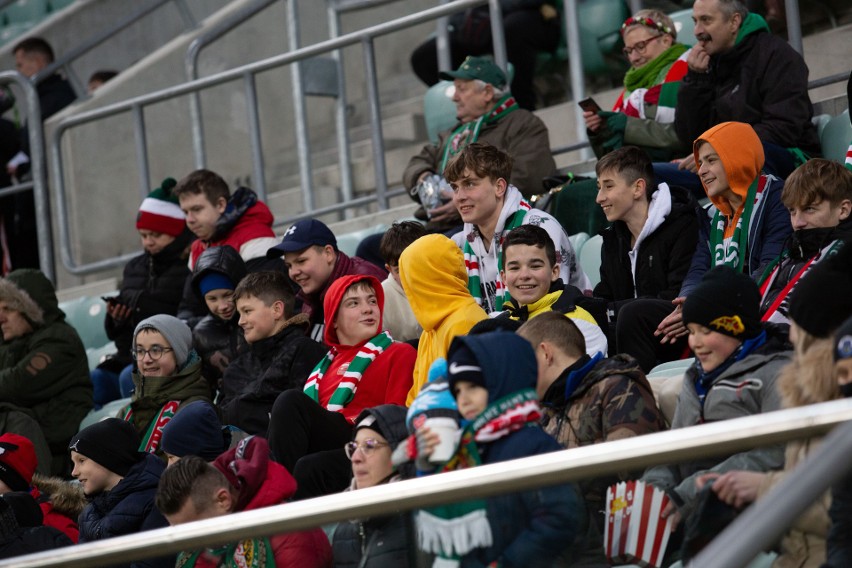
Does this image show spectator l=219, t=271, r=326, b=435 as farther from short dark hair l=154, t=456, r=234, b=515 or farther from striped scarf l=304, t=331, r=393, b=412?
short dark hair l=154, t=456, r=234, b=515

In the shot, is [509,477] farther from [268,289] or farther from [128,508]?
[268,289]

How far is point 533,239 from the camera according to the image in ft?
17.5

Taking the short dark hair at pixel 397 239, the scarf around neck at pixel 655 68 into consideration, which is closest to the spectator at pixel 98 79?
the scarf around neck at pixel 655 68

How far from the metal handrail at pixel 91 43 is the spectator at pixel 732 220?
6.01 m

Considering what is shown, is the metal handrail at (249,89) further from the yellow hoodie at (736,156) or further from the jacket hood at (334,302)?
the yellow hoodie at (736,156)

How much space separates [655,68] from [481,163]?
1.38 meters

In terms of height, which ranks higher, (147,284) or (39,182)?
(39,182)

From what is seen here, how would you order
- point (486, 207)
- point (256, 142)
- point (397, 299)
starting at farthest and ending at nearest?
1. point (256, 142)
2. point (397, 299)
3. point (486, 207)

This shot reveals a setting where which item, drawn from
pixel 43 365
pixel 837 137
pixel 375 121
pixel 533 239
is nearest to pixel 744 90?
pixel 837 137

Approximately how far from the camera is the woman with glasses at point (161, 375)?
6.40 metres

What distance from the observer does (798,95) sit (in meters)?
6.10

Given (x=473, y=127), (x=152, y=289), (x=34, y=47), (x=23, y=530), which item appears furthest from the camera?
(x=34, y=47)

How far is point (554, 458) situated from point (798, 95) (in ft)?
12.4

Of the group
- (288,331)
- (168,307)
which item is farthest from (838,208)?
(168,307)
